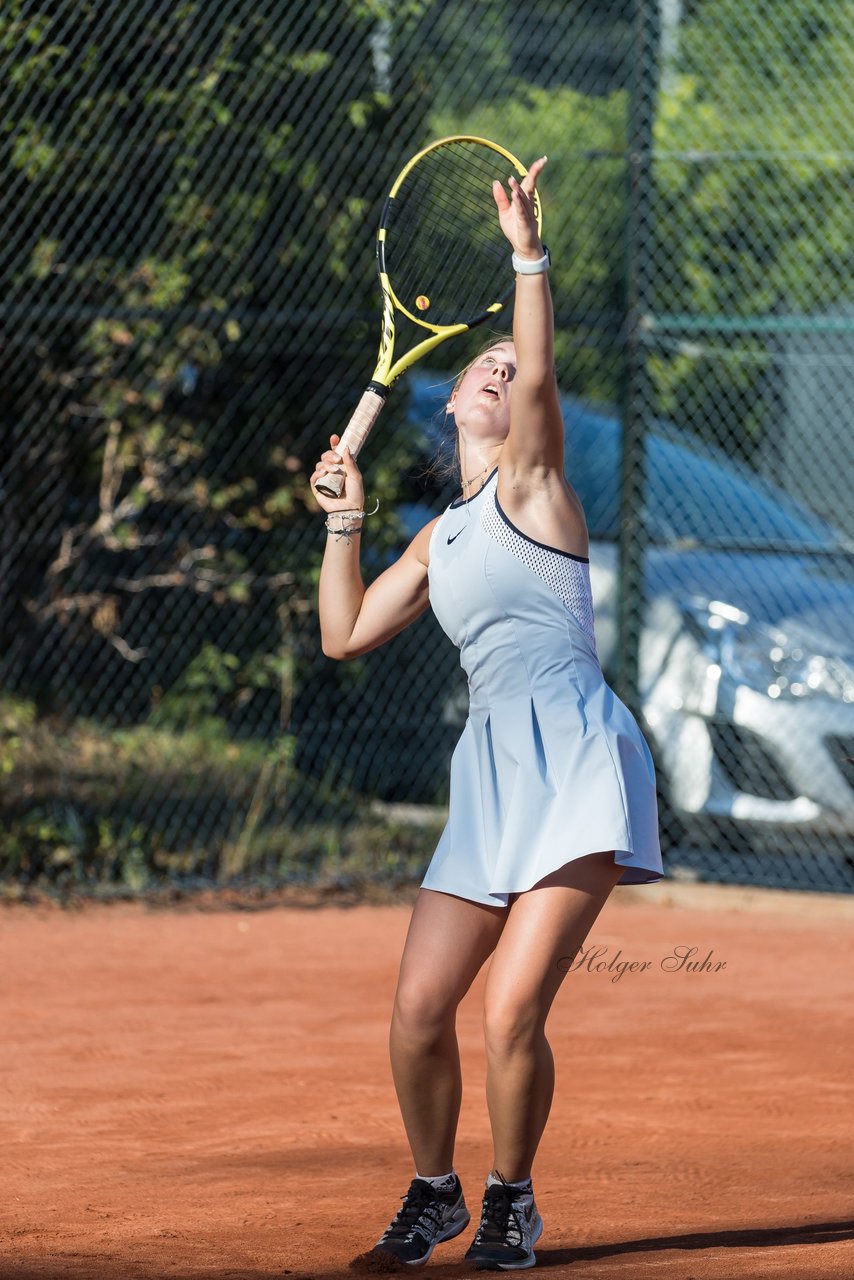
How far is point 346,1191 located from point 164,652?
14.0 ft

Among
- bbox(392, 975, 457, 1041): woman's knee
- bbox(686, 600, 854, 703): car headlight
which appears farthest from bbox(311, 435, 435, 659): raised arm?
bbox(686, 600, 854, 703): car headlight

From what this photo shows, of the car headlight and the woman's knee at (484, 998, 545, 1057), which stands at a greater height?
the woman's knee at (484, 998, 545, 1057)

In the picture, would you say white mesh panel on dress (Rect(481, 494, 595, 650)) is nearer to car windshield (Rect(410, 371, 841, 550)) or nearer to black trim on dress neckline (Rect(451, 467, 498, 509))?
black trim on dress neckline (Rect(451, 467, 498, 509))

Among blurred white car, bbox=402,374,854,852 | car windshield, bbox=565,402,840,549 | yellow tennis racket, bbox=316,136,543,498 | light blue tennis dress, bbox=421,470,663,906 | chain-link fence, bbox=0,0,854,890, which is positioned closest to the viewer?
light blue tennis dress, bbox=421,470,663,906

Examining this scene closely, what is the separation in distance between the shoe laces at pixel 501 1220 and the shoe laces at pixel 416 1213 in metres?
0.09

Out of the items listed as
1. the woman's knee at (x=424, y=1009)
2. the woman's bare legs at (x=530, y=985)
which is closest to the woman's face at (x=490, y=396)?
the woman's bare legs at (x=530, y=985)

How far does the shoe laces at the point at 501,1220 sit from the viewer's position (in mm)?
3080

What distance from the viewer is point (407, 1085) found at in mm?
3098

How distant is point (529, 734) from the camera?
3066 mm

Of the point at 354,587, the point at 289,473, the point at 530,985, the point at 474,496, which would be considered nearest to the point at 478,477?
the point at 474,496

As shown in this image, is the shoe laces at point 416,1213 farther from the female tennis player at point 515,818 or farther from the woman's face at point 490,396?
the woman's face at point 490,396

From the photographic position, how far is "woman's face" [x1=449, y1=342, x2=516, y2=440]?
3227 millimetres

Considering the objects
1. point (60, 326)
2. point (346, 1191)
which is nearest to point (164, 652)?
point (60, 326)

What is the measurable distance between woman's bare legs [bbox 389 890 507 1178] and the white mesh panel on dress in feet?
1.89
